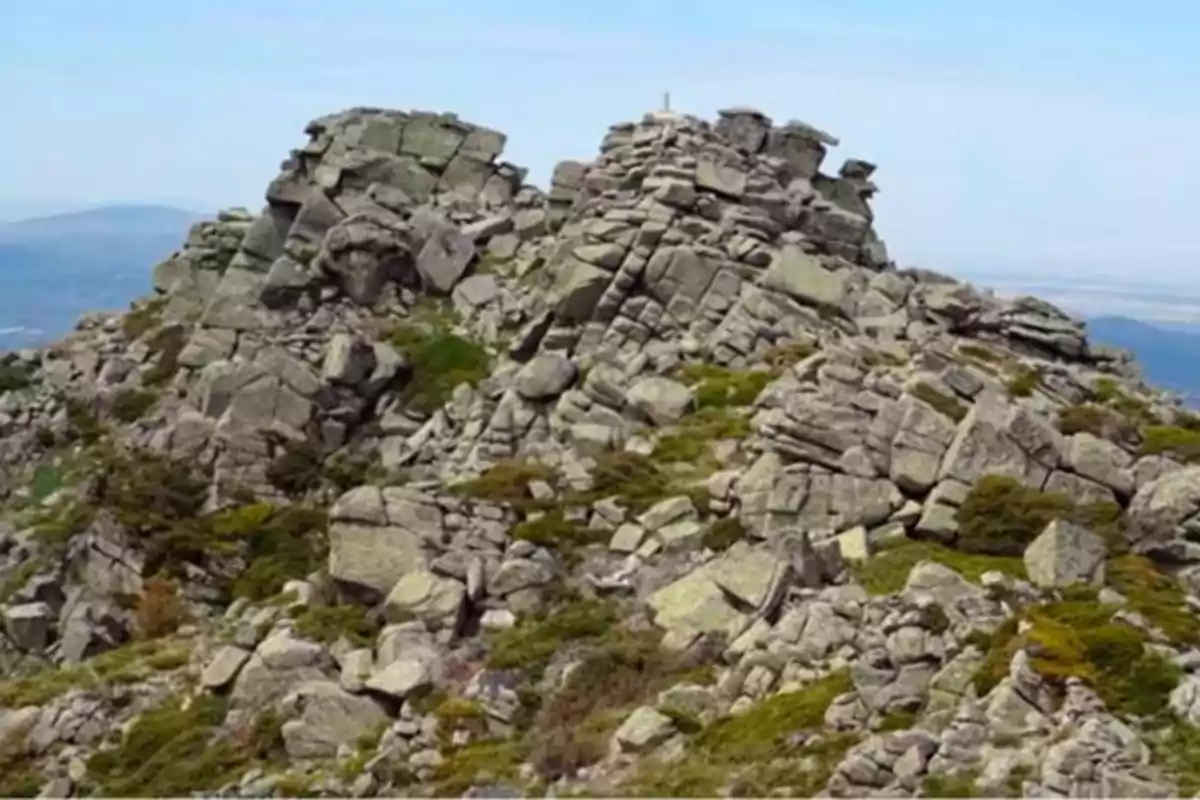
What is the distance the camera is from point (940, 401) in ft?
110

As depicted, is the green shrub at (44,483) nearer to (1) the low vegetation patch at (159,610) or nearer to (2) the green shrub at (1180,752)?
(1) the low vegetation patch at (159,610)

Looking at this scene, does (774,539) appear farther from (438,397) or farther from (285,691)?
(438,397)

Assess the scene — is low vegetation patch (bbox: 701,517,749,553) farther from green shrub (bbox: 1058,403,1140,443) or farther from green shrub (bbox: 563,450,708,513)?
green shrub (bbox: 1058,403,1140,443)

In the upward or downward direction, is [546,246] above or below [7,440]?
above

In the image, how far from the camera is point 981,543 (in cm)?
2948

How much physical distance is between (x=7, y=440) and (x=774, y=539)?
91.5 ft

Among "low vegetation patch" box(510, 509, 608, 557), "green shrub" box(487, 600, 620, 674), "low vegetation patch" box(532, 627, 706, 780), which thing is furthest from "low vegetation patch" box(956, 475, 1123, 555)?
"low vegetation patch" box(510, 509, 608, 557)

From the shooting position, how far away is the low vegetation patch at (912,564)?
28.1 metres

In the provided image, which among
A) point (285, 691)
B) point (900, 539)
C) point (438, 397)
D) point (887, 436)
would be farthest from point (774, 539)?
point (438, 397)

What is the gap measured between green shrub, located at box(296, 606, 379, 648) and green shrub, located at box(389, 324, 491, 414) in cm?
1170

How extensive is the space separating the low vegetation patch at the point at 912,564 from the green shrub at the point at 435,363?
1568 centimetres

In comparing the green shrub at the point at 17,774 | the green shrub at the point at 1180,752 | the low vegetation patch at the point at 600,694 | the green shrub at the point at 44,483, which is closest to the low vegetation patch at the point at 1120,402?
the low vegetation patch at the point at 600,694

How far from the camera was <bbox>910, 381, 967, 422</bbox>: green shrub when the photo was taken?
109 feet

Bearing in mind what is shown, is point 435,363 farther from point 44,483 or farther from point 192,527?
point 44,483
